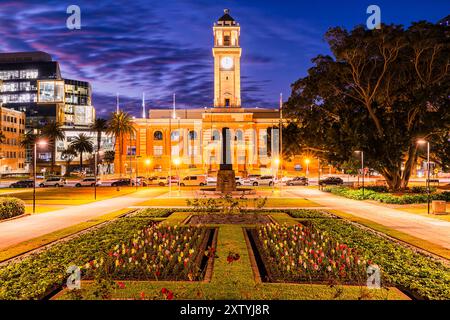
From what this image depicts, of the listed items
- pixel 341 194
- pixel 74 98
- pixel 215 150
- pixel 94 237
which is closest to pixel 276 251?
pixel 94 237

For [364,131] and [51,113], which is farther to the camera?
[51,113]

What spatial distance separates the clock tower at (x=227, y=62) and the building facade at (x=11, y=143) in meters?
58.0

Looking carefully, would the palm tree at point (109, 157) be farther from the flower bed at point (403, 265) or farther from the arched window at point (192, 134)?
the flower bed at point (403, 265)

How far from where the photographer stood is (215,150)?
107375mm

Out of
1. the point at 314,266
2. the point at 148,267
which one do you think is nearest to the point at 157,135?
the point at 148,267

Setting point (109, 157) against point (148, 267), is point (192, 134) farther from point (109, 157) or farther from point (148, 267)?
point (148, 267)

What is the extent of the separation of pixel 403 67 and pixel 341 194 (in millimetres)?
14816

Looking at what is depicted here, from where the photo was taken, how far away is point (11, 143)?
119 m

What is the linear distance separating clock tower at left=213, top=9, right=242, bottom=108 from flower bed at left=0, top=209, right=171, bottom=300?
3417 inches

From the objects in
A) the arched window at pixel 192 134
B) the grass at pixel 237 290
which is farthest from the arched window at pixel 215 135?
the grass at pixel 237 290

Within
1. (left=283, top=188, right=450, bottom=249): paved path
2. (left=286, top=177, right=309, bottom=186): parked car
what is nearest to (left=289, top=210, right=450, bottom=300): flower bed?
(left=283, top=188, right=450, bottom=249): paved path

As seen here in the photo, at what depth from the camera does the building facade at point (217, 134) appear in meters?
104

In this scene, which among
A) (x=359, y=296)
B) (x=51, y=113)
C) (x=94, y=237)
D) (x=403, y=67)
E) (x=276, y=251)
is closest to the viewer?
(x=359, y=296)
